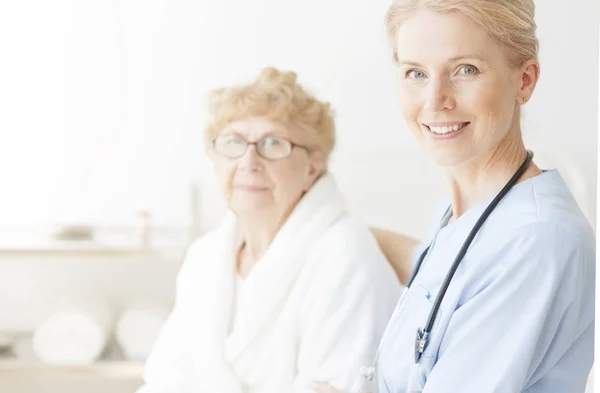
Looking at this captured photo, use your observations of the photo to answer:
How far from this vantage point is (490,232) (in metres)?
0.89

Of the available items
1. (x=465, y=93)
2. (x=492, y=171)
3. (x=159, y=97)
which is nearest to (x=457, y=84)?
(x=465, y=93)

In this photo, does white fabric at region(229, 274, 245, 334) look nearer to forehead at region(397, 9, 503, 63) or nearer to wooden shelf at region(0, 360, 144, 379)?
wooden shelf at region(0, 360, 144, 379)

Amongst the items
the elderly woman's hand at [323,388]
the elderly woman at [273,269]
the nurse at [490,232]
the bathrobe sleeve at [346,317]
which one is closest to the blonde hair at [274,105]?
the elderly woman at [273,269]

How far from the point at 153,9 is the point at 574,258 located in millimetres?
1887

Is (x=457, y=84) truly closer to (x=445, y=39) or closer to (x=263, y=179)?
(x=445, y=39)

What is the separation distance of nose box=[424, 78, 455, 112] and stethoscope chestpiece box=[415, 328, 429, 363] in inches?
A: 10.2

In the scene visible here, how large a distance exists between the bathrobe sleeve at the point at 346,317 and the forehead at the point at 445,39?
683mm

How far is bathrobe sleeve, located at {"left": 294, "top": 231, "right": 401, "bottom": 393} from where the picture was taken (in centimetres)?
149

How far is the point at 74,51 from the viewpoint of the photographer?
2.48 metres

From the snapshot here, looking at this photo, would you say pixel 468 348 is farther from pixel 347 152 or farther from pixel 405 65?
pixel 347 152

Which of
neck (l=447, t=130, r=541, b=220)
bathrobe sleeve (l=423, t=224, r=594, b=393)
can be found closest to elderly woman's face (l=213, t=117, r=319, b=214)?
neck (l=447, t=130, r=541, b=220)

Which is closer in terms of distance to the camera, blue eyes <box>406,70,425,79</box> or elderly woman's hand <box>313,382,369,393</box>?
blue eyes <box>406,70,425,79</box>

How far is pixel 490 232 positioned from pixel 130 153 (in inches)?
69.4

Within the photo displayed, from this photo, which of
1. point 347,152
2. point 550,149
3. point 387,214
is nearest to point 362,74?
point 347,152
